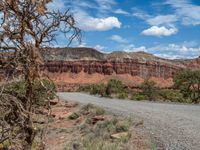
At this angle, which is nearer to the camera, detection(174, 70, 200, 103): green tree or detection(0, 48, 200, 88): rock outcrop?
detection(174, 70, 200, 103): green tree

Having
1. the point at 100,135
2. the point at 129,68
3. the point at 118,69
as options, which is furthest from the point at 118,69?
the point at 100,135

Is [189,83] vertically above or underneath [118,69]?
underneath

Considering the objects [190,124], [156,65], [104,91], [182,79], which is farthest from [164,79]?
[190,124]

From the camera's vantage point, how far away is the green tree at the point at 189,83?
4903 centimetres

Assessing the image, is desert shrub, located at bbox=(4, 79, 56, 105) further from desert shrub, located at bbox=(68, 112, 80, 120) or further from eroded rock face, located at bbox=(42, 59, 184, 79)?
eroded rock face, located at bbox=(42, 59, 184, 79)

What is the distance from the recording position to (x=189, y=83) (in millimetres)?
50375

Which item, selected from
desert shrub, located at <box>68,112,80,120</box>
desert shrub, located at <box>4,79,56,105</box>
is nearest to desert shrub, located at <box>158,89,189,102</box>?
desert shrub, located at <box>68,112,80,120</box>

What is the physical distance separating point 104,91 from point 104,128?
47.2 m

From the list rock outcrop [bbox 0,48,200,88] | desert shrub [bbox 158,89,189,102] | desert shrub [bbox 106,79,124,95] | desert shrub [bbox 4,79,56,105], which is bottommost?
desert shrub [bbox 158,89,189,102]

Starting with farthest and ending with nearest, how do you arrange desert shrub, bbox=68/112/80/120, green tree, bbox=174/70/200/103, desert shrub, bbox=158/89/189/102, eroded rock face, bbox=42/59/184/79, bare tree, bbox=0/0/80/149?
1. eroded rock face, bbox=42/59/184/79
2. green tree, bbox=174/70/200/103
3. desert shrub, bbox=158/89/189/102
4. desert shrub, bbox=68/112/80/120
5. bare tree, bbox=0/0/80/149

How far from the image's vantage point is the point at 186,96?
5088cm

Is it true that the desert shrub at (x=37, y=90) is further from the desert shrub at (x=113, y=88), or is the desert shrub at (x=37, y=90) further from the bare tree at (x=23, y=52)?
the desert shrub at (x=113, y=88)

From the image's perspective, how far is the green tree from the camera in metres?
49.0

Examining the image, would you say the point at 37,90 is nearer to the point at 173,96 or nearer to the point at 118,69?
the point at 173,96
